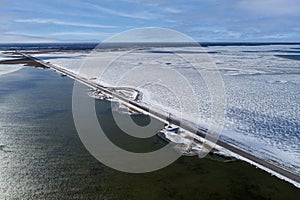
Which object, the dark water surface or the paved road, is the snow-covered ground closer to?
the paved road

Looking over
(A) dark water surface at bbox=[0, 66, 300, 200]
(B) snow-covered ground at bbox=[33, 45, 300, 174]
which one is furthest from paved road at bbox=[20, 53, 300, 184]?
(A) dark water surface at bbox=[0, 66, 300, 200]

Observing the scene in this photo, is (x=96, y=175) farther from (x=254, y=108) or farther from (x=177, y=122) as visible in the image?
(x=254, y=108)

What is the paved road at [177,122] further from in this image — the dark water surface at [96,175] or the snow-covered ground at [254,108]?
the dark water surface at [96,175]

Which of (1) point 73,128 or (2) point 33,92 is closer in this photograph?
(1) point 73,128

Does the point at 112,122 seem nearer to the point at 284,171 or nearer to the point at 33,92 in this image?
the point at 284,171

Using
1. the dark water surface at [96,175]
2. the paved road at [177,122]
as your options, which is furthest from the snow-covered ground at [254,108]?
the dark water surface at [96,175]

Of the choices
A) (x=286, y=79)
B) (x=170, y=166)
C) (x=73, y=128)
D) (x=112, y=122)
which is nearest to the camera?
(x=170, y=166)

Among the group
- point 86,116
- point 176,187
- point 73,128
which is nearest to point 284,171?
point 176,187

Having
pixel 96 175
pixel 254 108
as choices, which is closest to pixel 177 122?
pixel 254 108
